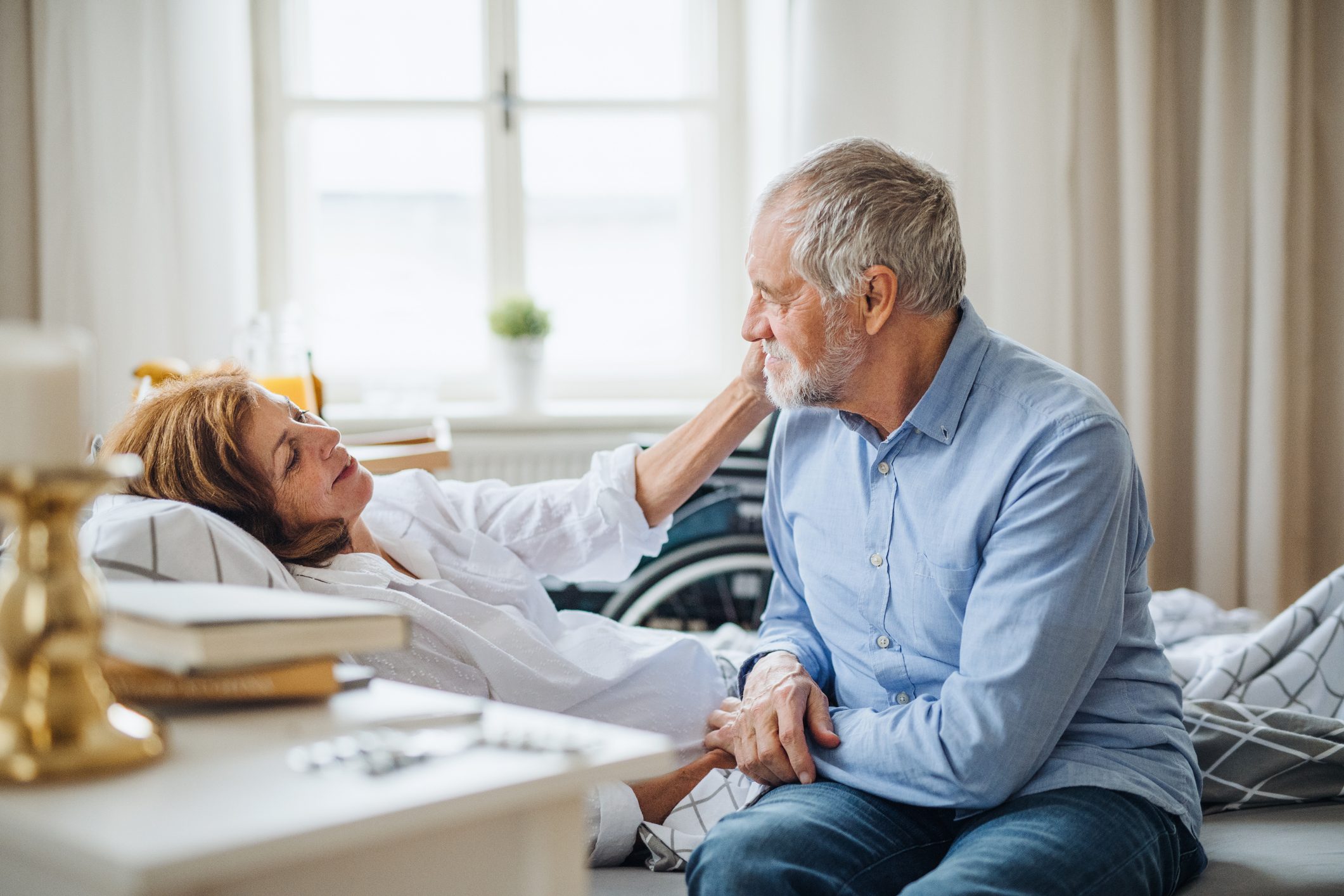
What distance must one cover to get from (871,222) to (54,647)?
0.95 meters

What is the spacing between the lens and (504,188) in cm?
377

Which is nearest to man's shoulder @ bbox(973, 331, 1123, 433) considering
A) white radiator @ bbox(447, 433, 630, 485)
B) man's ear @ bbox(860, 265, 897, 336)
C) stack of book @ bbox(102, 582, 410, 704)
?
man's ear @ bbox(860, 265, 897, 336)

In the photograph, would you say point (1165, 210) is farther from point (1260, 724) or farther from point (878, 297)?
point (878, 297)

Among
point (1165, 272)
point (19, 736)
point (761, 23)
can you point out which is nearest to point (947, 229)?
point (19, 736)

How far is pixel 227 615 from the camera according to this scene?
71 cm

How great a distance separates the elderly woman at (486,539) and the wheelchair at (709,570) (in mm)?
921

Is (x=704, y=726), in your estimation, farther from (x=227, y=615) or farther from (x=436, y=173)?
(x=436, y=173)

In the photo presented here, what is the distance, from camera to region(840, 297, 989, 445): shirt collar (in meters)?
1.29

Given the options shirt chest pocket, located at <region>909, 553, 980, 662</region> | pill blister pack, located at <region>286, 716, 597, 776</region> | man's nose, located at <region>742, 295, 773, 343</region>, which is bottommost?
shirt chest pocket, located at <region>909, 553, 980, 662</region>

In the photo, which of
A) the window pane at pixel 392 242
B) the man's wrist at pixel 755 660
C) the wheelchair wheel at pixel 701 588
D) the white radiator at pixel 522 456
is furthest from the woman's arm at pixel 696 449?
the window pane at pixel 392 242

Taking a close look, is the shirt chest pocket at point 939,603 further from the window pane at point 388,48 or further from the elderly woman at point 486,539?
the window pane at point 388,48

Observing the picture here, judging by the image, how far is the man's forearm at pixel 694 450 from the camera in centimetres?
166

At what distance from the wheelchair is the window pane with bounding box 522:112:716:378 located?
43.6 inches

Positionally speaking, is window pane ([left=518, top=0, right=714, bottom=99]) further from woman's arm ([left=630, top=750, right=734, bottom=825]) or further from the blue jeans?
the blue jeans
